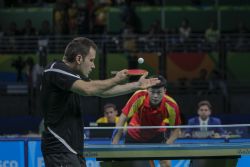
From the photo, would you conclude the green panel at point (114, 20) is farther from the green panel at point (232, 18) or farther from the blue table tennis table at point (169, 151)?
the blue table tennis table at point (169, 151)

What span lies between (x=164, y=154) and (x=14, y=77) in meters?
10.5

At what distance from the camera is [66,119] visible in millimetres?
5973

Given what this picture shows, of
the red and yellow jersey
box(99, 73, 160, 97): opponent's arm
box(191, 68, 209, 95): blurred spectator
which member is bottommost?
box(191, 68, 209, 95): blurred spectator

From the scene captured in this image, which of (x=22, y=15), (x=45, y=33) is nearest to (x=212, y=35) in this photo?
(x=45, y=33)

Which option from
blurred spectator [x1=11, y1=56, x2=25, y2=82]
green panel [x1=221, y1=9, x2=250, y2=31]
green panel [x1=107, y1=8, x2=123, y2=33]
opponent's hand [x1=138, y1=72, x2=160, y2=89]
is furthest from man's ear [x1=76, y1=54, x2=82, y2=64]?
green panel [x1=221, y1=9, x2=250, y2=31]

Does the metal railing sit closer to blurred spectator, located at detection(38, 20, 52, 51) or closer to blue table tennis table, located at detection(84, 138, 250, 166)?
blurred spectator, located at detection(38, 20, 52, 51)

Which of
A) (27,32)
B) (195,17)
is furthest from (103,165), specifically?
(195,17)

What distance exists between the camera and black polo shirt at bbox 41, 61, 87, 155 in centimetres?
595

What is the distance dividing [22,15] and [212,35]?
17.9 feet

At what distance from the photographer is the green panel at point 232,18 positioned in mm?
20578

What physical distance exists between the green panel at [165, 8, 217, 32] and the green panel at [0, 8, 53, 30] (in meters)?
3.30

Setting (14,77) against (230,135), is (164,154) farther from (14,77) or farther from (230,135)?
(14,77)

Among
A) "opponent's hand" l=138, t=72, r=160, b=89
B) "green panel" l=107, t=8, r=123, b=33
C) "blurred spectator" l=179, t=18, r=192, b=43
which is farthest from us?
"green panel" l=107, t=8, r=123, b=33

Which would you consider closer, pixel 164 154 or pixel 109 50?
pixel 164 154
